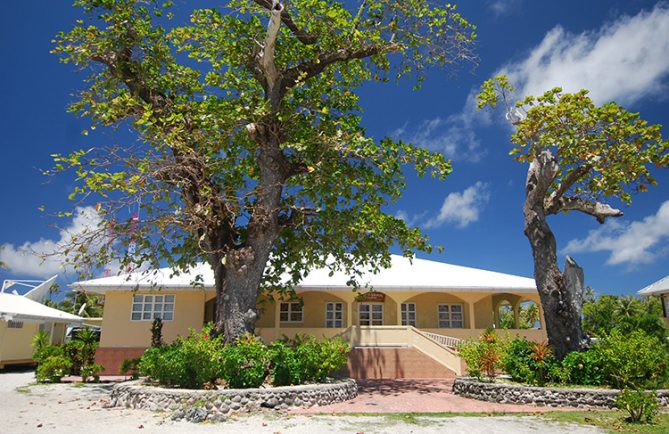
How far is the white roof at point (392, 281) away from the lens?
19250 millimetres

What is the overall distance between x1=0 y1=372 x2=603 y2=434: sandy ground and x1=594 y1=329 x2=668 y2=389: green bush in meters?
2.83

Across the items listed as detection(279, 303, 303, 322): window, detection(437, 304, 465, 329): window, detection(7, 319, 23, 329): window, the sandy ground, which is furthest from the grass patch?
detection(7, 319, 23, 329): window

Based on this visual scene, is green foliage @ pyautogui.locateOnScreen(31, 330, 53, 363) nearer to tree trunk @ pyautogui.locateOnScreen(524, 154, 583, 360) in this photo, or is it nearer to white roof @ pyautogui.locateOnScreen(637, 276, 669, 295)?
tree trunk @ pyautogui.locateOnScreen(524, 154, 583, 360)

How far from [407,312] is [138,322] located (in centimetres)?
1214

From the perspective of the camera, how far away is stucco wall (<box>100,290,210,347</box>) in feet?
63.7

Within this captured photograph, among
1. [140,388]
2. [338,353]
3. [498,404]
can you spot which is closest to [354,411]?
[338,353]

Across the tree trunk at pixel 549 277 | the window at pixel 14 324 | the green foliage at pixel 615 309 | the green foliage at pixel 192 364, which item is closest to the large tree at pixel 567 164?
the tree trunk at pixel 549 277

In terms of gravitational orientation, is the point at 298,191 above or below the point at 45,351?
above

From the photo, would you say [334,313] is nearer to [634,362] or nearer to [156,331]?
[156,331]

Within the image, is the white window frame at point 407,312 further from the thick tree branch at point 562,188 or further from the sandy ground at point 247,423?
the sandy ground at point 247,423

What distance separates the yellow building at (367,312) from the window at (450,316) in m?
0.05

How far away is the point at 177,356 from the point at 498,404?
7.92 m

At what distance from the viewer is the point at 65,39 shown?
1333 centimetres

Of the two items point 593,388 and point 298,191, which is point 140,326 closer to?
point 298,191
